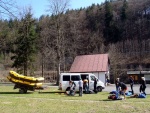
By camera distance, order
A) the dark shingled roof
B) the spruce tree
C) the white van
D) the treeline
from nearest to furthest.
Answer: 1. the white van
2. the dark shingled roof
3. the spruce tree
4. the treeline

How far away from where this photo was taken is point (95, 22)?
12031 cm

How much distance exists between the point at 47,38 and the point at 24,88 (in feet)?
120

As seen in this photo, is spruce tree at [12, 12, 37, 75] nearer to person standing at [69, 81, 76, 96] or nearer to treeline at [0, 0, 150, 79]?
person standing at [69, 81, 76, 96]

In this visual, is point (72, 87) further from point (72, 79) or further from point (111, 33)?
point (111, 33)

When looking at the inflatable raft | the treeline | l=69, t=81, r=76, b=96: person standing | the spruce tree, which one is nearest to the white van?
l=69, t=81, r=76, b=96: person standing

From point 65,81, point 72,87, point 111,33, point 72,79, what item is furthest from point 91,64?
point 111,33

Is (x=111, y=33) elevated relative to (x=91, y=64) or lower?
elevated

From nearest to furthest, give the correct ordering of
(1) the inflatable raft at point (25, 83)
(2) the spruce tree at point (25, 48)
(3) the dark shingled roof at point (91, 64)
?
1. (1) the inflatable raft at point (25, 83)
2. (3) the dark shingled roof at point (91, 64)
3. (2) the spruce tree at point (25, 48)

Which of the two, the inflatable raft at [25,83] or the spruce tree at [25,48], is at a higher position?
the spruce tree at [25,48]

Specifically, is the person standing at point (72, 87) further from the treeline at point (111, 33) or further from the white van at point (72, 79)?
the treeline at point (111, 33)

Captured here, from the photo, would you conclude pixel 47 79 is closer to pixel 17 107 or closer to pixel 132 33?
pixel 17 107

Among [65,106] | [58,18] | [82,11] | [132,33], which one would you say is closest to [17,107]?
[65,106]

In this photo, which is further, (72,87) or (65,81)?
(65,81)

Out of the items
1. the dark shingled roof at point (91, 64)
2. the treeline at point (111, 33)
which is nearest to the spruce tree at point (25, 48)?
the dark shingled roof at point (91, 64)
